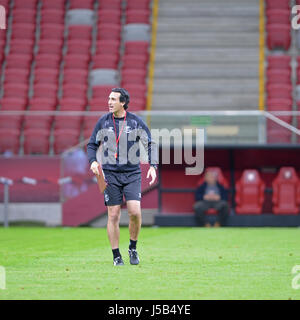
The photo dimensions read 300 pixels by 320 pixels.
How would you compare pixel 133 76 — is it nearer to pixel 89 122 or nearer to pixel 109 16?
pixel 109 16

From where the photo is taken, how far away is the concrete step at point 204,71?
930 inches

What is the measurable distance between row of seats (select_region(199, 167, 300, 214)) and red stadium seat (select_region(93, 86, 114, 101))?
492cm

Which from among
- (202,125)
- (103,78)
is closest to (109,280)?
(202,125)

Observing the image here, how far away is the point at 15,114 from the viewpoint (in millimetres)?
18312

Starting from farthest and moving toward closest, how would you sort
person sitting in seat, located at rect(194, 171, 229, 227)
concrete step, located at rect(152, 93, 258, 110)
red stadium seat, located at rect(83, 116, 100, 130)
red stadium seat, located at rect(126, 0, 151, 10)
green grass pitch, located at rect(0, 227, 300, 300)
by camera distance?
1. red stadium seat, located at rect(126, 0, 151, 10)
2. concrete step, located at rect(152, 93, 258, 110)
3. red stadium seat, located at rect(83, 116, 100, 130)
4. person sitting in seat, located at rect(194, 171, 229, 227)
5. green grass pitch, located at rect(0, 227, 300, 300)

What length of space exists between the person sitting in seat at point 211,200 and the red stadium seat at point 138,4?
9.87 metres

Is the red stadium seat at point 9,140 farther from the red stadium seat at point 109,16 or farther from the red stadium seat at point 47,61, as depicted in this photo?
the red stadium seat at point 109,16

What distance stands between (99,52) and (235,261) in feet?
53.1

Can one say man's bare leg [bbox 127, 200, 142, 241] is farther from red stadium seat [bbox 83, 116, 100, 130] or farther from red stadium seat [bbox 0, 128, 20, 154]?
red stadium seat [bbox 0, 128, 20, 154]

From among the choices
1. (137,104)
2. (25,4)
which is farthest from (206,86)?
(25,4)

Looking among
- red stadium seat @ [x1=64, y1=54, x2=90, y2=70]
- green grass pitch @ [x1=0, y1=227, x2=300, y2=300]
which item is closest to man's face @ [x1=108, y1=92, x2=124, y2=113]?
green grass pitch @ [x1=0, y1=227, x2=300, y2=300]

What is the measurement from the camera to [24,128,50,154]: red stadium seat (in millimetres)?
18578

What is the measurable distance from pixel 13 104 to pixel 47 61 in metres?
2.72
